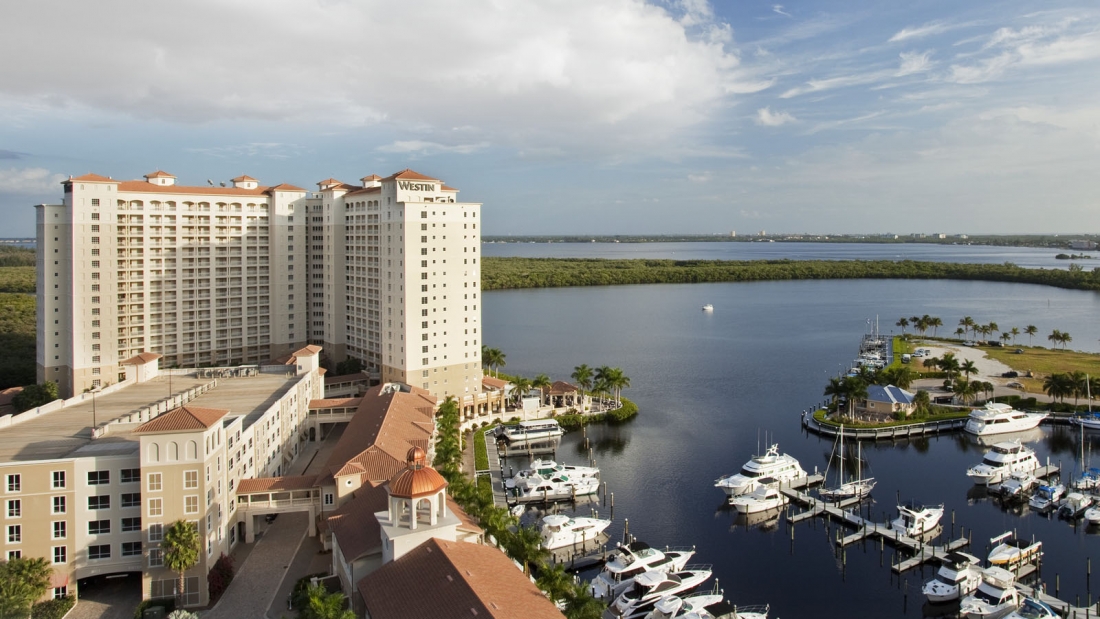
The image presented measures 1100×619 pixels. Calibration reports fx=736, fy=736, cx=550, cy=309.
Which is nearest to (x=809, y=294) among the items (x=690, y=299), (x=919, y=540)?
(x=690, y=299)

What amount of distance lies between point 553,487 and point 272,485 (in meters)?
12.4

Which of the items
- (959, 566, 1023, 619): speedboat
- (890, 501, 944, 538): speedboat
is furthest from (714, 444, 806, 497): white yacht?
(959, 566, 1023, 619): speedboat

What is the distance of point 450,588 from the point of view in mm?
16531

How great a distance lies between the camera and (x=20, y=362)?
5172cm

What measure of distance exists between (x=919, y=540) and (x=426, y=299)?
27.9 m

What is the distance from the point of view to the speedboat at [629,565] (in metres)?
24.3

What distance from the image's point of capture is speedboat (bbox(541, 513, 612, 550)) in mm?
27906

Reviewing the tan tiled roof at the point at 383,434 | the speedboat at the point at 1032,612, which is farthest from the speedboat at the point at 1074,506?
the tan tiled roof at the point at 383,434

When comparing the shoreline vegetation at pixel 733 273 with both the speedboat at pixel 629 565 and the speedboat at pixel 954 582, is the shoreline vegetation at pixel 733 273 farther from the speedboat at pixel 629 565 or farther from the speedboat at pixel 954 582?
the speedboat at pixel 954 582

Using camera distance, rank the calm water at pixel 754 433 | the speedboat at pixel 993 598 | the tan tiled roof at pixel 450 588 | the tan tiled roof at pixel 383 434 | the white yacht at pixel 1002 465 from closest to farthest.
Result: the tan tiled roof at pixel 450 588 < the speedboat at pixel 993 598 < the calm water at pixel 754 433 < the tan tiled roof at pixel 383 434 < the white yacht at pixel 1002 465

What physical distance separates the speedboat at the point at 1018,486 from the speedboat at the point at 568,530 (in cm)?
1864

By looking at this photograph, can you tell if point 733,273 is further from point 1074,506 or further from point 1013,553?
point 1013,553

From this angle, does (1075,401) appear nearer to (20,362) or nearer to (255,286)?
(255,286)

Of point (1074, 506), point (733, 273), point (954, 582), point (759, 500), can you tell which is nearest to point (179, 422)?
point (759, 500)
